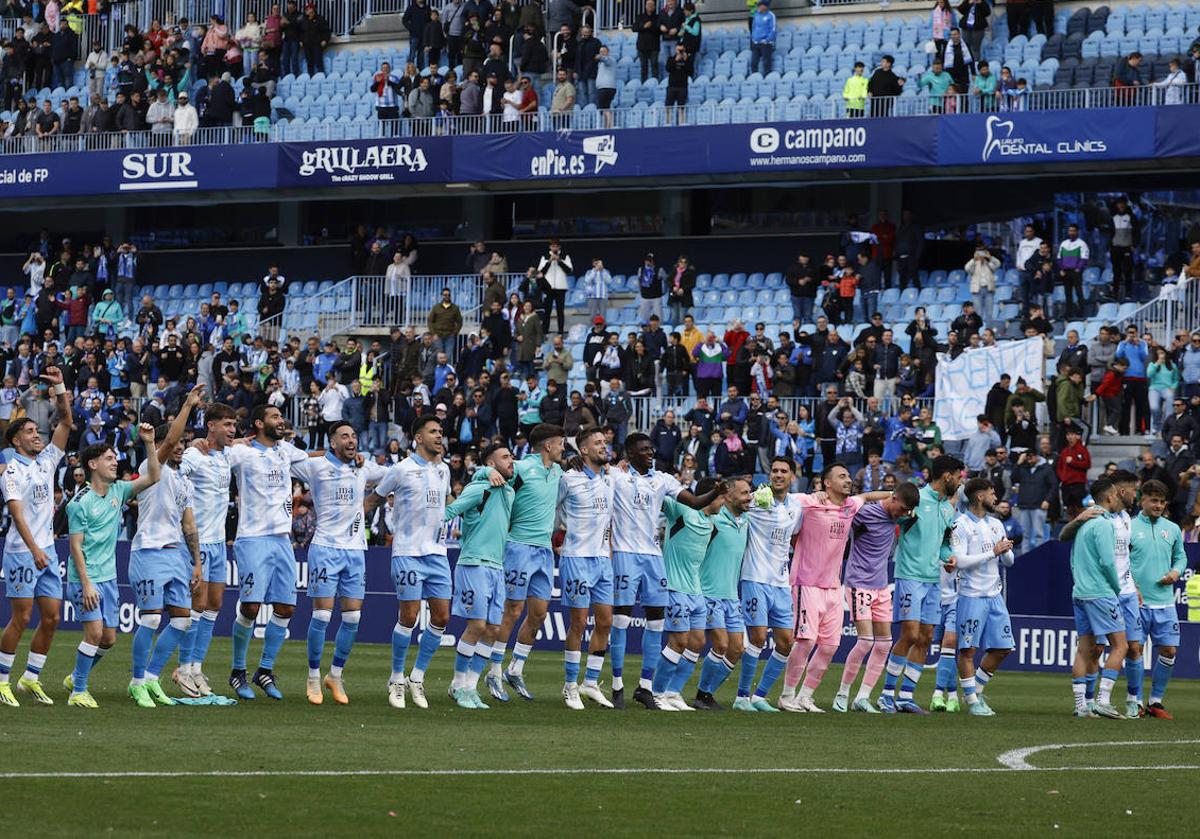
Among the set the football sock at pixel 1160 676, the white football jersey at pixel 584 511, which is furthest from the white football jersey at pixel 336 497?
the football sock at pixel 1160 676

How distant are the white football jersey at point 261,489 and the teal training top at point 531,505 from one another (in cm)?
195

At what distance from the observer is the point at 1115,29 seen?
37.8m

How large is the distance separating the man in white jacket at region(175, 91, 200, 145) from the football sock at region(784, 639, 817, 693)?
29.2 metres

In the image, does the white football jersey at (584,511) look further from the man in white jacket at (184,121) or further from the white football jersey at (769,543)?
the man in white jacket at (184,121)

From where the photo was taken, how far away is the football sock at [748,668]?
1805 cm

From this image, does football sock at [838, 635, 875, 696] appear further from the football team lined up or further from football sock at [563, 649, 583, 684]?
football sock at [563, 649, 583, 684]

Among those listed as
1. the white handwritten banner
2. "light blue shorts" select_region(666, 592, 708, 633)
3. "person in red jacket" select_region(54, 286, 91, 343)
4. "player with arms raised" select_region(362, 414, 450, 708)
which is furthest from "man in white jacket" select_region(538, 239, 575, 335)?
"player with arms raised" select_region(362, 414, 450, 708)

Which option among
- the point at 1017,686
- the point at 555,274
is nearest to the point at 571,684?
the point at 1017,686

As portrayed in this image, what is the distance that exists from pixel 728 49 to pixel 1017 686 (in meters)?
21.6

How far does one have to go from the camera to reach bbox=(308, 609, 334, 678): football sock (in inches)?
674

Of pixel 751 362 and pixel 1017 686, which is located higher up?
pixel 751 362

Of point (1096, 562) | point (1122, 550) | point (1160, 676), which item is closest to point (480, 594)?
point (1096, 562)

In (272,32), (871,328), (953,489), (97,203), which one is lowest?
(953,489)

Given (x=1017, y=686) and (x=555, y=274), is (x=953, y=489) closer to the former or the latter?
(x=1017, y=686)
